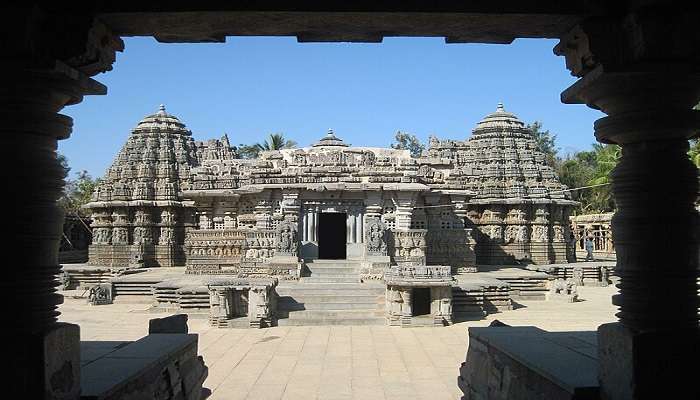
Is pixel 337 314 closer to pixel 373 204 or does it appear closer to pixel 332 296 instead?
pixel 332 296

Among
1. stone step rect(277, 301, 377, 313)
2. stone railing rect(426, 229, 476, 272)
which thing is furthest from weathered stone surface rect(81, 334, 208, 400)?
stone railing rect(426, 229, 476, 272)

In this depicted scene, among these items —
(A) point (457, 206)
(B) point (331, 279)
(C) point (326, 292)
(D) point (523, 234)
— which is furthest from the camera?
(D) point (523, 234)

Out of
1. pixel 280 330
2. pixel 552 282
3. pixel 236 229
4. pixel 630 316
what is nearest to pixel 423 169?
pixel 552 282

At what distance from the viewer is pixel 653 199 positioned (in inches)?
140

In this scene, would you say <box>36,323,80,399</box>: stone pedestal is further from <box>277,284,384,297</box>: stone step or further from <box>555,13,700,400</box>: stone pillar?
<box>277,284,384,297</box>: stone step

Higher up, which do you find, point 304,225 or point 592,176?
point 592,176

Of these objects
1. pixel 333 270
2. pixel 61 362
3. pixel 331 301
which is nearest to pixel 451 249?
pixel 333 270

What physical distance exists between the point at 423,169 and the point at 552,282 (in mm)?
5995

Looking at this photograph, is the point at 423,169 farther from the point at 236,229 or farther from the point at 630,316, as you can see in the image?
the point at 630,316

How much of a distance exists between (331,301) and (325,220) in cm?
969

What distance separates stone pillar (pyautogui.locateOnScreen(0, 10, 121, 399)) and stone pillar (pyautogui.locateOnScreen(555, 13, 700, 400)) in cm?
339

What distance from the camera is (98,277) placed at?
75.0 feet

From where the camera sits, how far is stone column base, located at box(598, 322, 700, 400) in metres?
3.39

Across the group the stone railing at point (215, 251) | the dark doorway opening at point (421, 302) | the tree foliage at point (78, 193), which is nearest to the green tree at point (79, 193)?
the tree foliage at point (78, 193)
